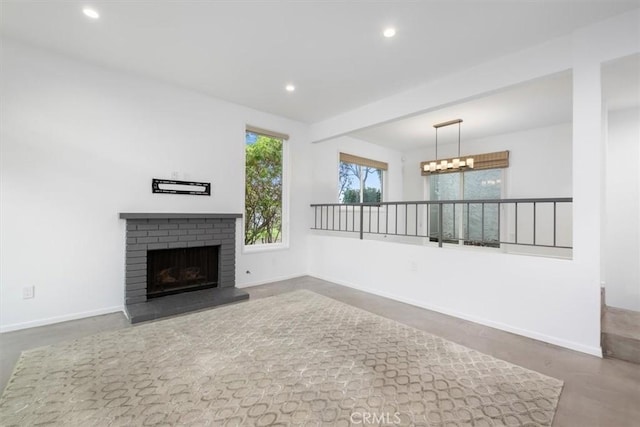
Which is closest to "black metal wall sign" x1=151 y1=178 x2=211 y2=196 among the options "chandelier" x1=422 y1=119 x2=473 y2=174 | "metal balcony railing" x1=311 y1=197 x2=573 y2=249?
"metal balcony railing" x1=311 y1=197 x2=573 y2=249

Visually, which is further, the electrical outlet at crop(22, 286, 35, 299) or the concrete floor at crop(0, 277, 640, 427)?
the electrical outlet at crop(22, 286, 35, 299)

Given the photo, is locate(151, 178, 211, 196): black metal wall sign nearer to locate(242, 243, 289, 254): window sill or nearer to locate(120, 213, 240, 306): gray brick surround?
locate(120, 213, 240, 306): gray brick surround

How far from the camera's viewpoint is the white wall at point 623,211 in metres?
3.74

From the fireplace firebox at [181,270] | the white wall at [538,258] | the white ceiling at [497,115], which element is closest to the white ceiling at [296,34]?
the white wall at [538,258]

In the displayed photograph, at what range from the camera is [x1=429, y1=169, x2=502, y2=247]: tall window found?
19.6 ft

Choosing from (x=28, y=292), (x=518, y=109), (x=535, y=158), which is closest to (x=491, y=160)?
(x=535, y=158)

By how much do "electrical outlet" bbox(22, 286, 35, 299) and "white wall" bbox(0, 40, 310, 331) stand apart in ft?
0.10

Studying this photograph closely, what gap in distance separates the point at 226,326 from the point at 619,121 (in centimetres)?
578

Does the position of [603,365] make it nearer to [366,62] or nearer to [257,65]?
[366,62]

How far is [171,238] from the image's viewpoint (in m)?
3.59

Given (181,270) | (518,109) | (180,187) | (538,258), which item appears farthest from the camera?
(518,109)

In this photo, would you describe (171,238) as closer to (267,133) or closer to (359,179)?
(267,133)

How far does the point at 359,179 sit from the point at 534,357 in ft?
15.4

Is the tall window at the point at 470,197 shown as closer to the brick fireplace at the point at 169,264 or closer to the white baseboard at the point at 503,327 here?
the white baseboard at the point at 503,327
